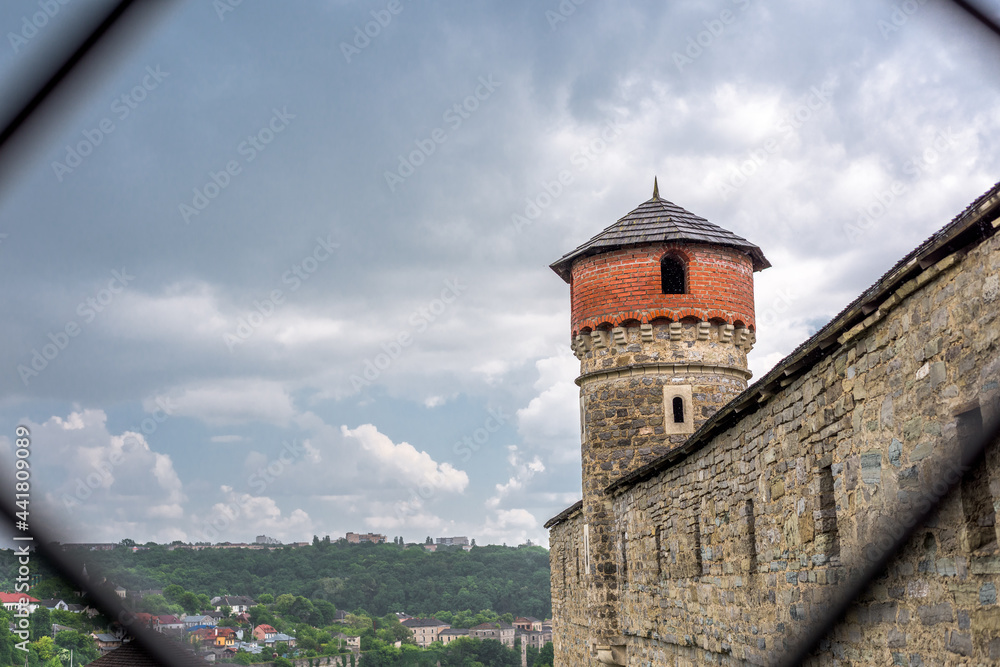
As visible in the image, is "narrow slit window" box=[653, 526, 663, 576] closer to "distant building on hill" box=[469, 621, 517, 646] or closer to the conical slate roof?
the conical slate roof

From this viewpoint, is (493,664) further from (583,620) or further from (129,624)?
(129,624)

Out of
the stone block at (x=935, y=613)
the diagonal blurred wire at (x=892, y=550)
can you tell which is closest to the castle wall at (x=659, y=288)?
the diagonal blurred wire at (x=892, y=550)

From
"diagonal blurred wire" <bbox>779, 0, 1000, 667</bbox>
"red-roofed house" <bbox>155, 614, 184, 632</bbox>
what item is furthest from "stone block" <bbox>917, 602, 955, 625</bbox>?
"red-roofed house" <bbox>155, 614, 184, 632</bbox>

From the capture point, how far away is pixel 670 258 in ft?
47.5

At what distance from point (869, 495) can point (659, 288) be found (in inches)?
351

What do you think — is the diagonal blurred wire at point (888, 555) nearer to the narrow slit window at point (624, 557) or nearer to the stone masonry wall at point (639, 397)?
the narrow slit window at point (624, 557)

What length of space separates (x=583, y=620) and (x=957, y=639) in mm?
13248

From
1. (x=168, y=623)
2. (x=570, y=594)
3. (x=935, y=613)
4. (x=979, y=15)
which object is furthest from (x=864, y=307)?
(x=570, y=594)

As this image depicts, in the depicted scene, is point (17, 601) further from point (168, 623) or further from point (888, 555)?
point (888, 555)

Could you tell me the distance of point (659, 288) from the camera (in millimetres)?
13719

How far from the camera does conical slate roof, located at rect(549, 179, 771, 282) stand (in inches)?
538

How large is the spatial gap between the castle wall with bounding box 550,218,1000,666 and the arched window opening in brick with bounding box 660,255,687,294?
18.5 feet

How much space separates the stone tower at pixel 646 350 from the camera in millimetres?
13594

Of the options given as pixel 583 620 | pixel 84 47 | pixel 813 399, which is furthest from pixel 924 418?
pixel 583 620
